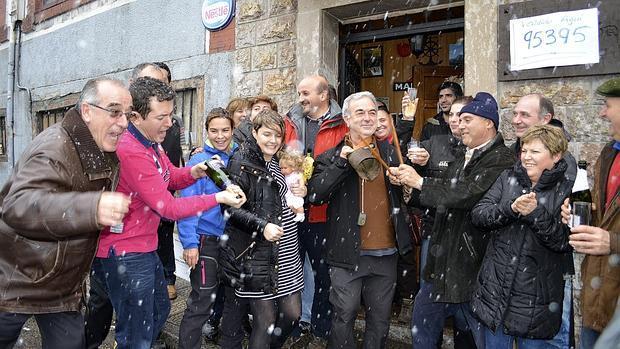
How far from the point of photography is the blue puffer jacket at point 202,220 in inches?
147

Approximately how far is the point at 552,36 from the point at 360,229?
8.33ft

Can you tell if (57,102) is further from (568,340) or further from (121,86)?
(568,340)

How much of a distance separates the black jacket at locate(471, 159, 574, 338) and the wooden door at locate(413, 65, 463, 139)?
19.2 feet

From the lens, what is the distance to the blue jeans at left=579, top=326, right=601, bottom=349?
2.97m

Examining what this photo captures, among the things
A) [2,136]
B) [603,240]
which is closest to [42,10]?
[2,136]

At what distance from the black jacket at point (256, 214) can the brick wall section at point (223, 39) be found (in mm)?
3809

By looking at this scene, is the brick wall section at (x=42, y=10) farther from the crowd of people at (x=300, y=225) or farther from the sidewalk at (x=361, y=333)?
the crowd of people at (x=300, y=225)

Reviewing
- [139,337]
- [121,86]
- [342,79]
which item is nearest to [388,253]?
[139,337]

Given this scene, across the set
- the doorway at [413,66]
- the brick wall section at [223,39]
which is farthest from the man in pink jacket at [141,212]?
the doorway at [413,66]

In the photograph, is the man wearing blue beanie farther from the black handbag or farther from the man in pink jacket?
the man in pink jacket

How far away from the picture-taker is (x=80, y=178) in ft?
8.23

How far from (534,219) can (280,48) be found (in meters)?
4.32

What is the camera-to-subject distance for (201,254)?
Result: 12.8 feet

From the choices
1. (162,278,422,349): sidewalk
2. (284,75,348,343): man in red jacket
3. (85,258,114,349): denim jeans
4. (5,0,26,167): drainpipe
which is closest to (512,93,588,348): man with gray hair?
(162,278,422,349): sidewalk
